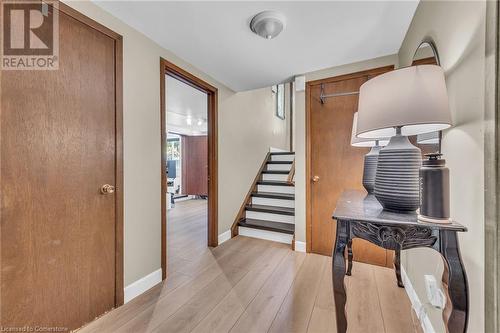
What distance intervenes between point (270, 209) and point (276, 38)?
2299mm

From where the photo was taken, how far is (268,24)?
1.68m

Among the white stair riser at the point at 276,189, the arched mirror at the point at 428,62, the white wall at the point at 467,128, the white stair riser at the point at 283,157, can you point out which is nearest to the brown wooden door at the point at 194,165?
the white stair riser at the point at 283,157

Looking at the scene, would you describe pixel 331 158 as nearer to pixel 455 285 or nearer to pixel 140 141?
pixel 455 285

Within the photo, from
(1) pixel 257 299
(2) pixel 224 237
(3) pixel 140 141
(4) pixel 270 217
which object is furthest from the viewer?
(4) pixel 270 217

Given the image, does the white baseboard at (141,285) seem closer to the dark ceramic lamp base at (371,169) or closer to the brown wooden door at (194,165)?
the dark ceramic lamp base at (371,169)

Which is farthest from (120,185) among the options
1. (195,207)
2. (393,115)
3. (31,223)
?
(195,207)

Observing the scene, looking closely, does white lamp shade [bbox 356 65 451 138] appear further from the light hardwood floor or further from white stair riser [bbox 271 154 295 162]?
white stair riser [bbox 271 154 295 162]

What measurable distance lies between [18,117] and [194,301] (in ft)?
5.37

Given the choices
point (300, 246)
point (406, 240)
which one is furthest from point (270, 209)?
point (406, 240)

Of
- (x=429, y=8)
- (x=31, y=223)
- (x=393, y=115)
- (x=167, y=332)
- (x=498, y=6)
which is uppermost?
(x=429, y=8)

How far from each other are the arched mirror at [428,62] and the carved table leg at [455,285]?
63 centimetres

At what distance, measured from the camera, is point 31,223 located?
1229 mm

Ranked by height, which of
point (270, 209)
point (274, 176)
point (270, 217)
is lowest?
point (270, 217)

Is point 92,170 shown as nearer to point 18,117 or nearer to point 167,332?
point 18,117
